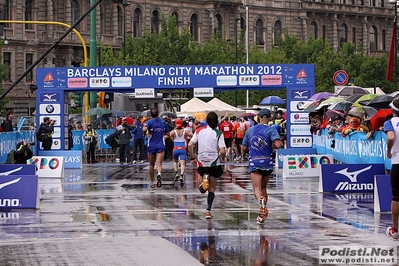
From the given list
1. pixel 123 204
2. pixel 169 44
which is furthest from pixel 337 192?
pixel 169 44

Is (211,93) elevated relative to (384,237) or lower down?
elevated

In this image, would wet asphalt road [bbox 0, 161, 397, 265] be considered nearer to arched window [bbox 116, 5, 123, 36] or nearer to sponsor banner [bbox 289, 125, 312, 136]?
sponsor banner [bbox 289, 125, 312, 136]

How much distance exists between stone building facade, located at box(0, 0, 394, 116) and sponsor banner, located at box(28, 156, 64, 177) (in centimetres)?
3306

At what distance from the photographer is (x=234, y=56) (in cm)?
7688

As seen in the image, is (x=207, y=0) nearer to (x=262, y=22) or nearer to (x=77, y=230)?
(x=262, y=22)

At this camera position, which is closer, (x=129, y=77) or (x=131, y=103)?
(x=129, y=77)

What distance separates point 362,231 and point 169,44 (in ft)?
196

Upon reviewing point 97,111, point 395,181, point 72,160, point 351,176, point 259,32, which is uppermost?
point 259,32

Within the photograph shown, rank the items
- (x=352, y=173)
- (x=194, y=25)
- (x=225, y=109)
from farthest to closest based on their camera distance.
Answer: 1. (x=194, y=25)
2. (x=225, y=109)
3. (x=352, y=173)

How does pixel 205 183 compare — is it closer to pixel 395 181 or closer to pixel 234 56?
pixel 395 181

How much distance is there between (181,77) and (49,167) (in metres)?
8.50

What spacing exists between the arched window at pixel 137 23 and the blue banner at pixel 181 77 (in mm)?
49191

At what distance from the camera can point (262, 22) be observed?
3708 inches

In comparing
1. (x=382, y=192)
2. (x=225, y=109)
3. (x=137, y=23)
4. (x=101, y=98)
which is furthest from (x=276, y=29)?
(x=382, y=192)
